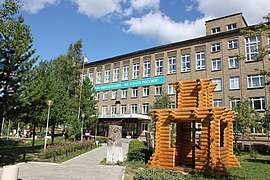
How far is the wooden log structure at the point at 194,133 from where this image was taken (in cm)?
1162

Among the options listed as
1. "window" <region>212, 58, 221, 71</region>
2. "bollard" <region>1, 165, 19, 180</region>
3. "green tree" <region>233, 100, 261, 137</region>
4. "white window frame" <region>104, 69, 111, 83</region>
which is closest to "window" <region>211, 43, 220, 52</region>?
"window" <region>212, 58, 221, 71</region>

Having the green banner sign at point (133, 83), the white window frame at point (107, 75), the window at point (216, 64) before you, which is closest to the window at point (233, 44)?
the window at point (216, 64)

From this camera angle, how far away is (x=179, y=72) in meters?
38.2

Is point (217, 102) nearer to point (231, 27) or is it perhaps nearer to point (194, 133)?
point (231, 27)

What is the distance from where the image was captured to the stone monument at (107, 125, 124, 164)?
14523 millimetres

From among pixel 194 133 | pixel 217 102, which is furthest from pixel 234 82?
pixel 194 133

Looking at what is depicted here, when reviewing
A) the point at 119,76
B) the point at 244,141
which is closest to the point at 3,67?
the point at 244,141

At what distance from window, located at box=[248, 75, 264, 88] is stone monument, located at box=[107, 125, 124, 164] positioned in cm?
2290

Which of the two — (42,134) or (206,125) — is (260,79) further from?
(42,134)

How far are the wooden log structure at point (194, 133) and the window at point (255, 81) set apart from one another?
19.3 m

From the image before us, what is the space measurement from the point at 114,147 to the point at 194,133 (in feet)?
15.7

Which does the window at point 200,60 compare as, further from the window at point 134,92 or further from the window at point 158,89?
the window at point 134,92

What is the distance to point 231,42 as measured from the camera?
113 ft

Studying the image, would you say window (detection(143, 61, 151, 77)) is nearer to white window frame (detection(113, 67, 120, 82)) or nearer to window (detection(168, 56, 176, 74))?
window (detection(168, 56, 176, 74))
